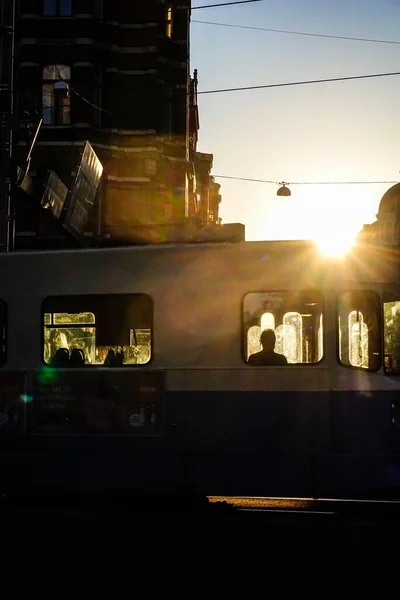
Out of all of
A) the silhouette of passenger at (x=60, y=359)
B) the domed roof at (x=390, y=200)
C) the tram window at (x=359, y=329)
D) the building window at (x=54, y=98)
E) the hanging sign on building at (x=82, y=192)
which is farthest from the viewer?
the domed roof at (x=390, y=200)

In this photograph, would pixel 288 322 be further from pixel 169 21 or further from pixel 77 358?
pixel 169 21

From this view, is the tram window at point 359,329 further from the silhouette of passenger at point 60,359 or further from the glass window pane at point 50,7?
the glass window pane at point 50,7

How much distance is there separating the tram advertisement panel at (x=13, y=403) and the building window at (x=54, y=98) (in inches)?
866

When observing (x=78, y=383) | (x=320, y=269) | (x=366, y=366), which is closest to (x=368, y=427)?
(x=366, y=366)

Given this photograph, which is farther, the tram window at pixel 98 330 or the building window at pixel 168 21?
the building window at pixel 168 21

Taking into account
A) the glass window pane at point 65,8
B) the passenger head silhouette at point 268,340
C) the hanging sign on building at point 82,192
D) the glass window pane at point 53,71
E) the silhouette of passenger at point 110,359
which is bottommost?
the silhouette of passenger at point 110,359

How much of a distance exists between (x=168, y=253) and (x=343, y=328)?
79.6 inches

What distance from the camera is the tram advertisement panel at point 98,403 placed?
33.4 feet

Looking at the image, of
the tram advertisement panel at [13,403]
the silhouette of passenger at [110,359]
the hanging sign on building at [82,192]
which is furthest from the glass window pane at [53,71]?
the silhouette of passenger at [110,359]

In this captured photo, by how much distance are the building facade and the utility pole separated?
51.1 ft

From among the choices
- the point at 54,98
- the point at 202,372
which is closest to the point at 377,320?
the point at 202,372

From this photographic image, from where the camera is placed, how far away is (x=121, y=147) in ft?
104

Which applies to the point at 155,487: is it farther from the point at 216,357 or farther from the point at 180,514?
the point at 216,357

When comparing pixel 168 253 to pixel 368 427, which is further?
pixel 168 253
